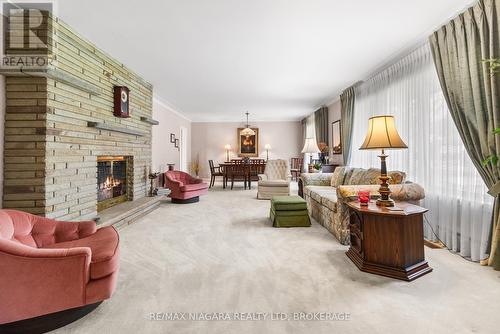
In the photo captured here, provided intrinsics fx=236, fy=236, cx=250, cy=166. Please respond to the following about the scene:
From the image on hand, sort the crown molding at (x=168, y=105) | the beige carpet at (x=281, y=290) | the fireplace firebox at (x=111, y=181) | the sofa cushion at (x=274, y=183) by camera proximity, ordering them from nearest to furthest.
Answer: the beige carpet at (x=281, y=290)
the fireplace firebox at (x=111, y=181)
the sofa cushion at (x=274, y=183)
the crown molding at (x=168, y=105)

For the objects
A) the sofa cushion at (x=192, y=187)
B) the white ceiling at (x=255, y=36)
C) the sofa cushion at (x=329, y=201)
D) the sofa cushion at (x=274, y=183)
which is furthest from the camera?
the sofa cushion at (x=274, y=183)

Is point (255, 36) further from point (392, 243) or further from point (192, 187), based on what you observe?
point (192, 187)

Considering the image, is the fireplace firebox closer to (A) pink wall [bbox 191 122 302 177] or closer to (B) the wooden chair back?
(A) pink wall [bbox 191 122 302 177]

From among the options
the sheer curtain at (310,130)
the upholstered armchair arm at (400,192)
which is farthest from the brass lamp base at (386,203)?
the sheer curtain at (310,130)

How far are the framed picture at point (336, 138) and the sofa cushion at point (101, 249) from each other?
524 cm

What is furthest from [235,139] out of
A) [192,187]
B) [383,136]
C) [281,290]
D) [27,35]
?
[281,290]

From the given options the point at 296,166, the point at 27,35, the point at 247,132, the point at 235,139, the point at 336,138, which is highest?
the point at 27,35

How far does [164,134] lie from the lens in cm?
672

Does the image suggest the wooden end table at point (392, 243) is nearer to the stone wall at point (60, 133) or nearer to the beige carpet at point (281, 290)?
the beige carpet at point (281, 290)

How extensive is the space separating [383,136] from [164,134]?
19.2ft

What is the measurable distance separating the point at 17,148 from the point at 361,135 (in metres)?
5.28

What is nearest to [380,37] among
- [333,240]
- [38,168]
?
[333,240]

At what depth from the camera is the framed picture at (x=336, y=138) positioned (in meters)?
5.85

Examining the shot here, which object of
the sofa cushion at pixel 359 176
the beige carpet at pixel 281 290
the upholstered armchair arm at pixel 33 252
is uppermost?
the sofa cushion at pixel 359 176
